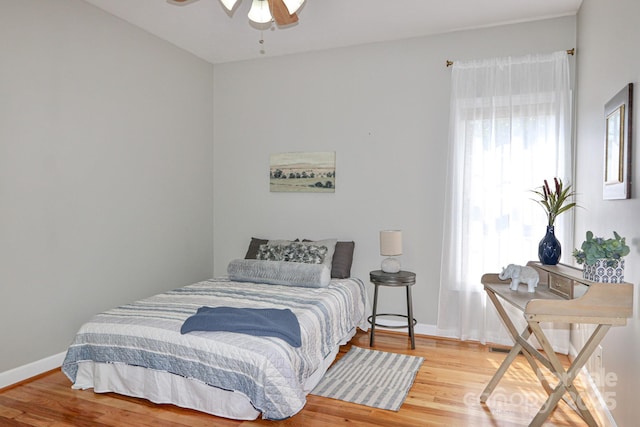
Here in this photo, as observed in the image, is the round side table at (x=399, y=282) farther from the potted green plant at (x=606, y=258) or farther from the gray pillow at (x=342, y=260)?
the potted green plant at (x=606, y=258)

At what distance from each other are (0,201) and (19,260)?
0.42 meters

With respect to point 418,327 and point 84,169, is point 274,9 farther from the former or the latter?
point 418,327

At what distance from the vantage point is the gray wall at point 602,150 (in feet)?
6.50

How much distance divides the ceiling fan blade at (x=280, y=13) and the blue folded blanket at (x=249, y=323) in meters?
1.89

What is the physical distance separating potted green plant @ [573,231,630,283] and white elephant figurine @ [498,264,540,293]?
0.47 m

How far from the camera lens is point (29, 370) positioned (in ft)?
9.71

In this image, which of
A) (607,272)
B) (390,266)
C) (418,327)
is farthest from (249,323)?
(418,327)

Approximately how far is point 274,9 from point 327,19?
1205 millimetres

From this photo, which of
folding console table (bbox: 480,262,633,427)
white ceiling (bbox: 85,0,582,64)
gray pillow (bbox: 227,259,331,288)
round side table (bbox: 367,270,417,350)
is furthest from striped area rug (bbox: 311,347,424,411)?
white ceiling (bbox: 85,0,582,64)

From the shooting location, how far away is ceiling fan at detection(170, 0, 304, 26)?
2.51 meters

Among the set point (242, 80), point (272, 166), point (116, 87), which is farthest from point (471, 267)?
point (116, 87)

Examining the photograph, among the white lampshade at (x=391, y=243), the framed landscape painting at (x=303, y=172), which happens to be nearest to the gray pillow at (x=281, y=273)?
the white lampshade at (x=391, y=243)

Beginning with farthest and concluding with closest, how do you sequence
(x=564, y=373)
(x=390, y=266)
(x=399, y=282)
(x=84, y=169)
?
(x=390, y=266)
(x=399, y=282)
(x=84, y=169)
(x=564, y=373)

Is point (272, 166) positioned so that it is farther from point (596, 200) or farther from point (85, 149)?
point (596, 200)
